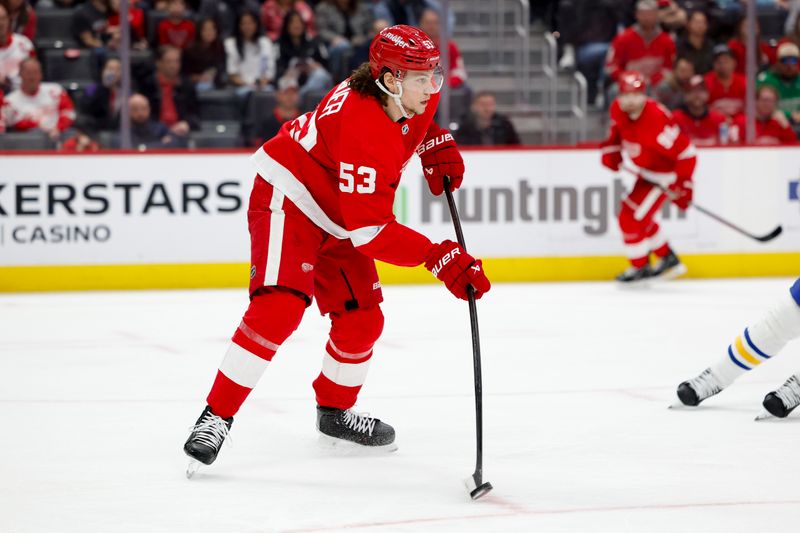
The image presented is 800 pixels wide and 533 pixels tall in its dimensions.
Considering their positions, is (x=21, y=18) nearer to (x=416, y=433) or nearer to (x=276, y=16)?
(x=276, y=16)

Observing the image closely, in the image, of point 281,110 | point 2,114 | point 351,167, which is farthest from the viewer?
point 281,110

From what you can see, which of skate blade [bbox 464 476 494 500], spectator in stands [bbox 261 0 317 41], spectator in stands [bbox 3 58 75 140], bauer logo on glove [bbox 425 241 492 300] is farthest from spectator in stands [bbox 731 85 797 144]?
skate blade [bbox 464 476 494 500]

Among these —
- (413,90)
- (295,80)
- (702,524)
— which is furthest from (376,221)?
(295,80)

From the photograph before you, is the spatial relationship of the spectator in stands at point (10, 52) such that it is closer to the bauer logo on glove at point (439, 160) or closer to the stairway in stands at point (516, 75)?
the stairway in stands at point (516, 75)

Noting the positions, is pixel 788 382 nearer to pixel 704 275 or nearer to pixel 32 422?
pixel 32 422

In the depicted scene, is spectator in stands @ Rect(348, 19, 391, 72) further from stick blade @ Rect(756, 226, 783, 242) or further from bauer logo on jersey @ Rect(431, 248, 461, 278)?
bauer logo on jersey @ Rect(431, 248, 461, 278)

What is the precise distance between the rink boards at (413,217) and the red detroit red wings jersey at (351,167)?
4.55 m

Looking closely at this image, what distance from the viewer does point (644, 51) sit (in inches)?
344

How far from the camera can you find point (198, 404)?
4434 mm

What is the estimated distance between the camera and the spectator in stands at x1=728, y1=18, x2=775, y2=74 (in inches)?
340

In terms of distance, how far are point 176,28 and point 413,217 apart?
1950 mm

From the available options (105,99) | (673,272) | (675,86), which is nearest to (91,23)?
(105,99)

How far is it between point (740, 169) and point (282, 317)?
6.01m

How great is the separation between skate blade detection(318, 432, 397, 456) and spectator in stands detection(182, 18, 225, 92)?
4.88 metres
